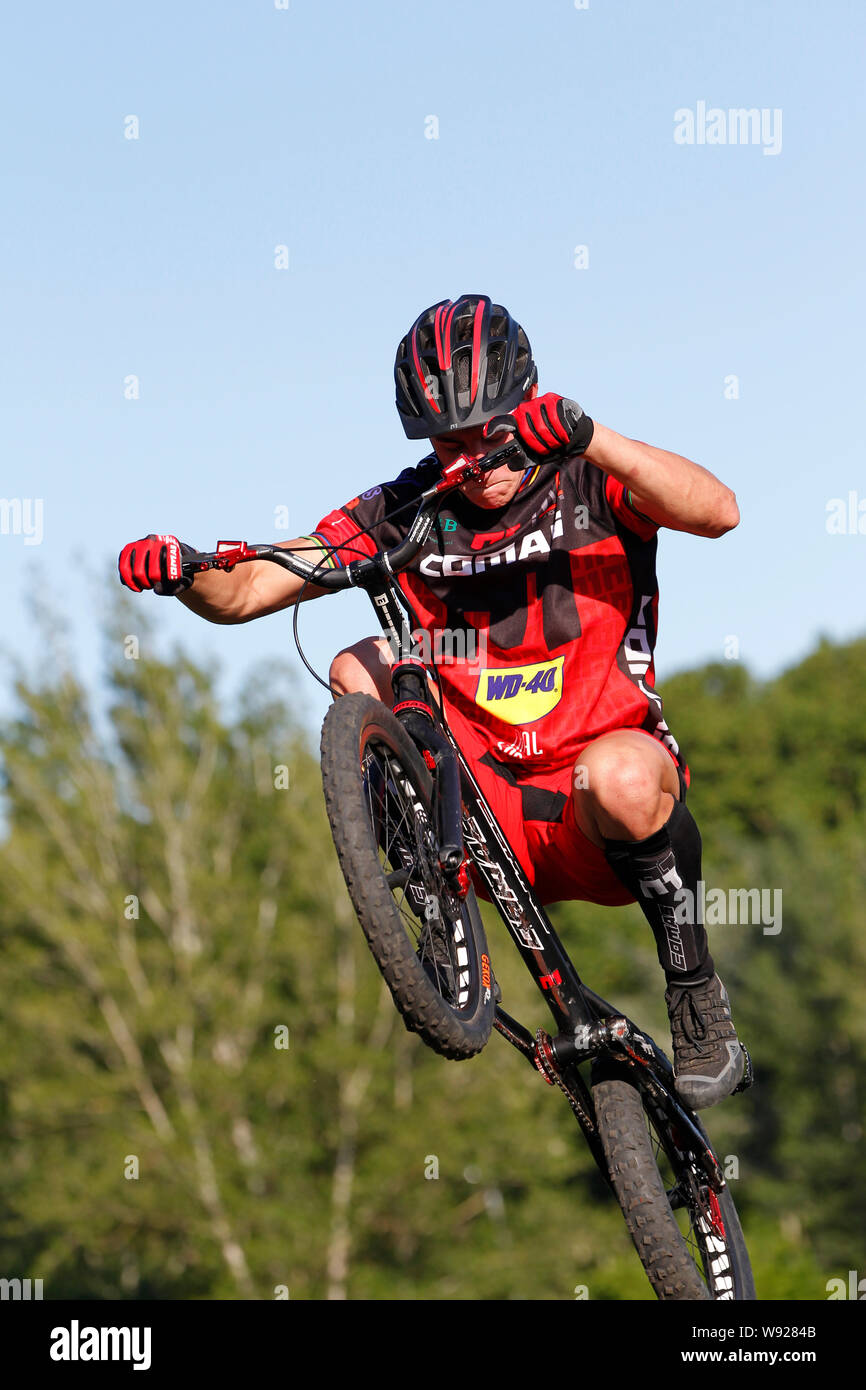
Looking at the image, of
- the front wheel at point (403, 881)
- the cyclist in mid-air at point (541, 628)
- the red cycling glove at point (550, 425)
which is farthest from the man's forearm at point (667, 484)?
the front wheel at point (403, 881)

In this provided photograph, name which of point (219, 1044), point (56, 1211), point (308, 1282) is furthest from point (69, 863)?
point (308, 1282)

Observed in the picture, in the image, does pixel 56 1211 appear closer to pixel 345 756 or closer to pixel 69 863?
pixel 69 863

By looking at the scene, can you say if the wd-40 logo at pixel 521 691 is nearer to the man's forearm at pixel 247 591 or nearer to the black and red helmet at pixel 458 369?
the man's forearm at pixel 247 591

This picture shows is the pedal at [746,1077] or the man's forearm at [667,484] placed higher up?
the man's forearm at [667,484]

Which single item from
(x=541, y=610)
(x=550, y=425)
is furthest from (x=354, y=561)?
(x=550, y=425)

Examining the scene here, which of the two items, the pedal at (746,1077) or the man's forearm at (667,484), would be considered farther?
the pedal at (746,1077)

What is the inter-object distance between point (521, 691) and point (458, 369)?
112cm

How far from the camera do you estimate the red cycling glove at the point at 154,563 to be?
16.2ft

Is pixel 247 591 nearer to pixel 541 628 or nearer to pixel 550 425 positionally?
pixel 541 628

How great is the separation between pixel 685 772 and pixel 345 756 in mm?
1407

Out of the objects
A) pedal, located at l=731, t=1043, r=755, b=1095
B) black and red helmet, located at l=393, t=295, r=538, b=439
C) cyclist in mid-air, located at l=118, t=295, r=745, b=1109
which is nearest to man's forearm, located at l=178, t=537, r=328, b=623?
cyclist in mid-air, located at l=118, t=295, r=745, b=1109

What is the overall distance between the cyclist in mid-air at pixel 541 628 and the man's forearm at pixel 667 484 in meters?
0.02
